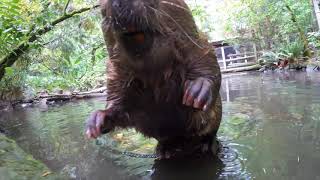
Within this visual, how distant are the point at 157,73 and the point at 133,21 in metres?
0.55

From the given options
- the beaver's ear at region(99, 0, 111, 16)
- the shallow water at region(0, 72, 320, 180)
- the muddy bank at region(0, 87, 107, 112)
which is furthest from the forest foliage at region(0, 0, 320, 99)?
the beaver's ear at region(99, 0, 111, 16)

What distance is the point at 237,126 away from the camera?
4.28 meters

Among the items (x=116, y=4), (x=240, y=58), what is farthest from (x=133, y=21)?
(x=240, y=58)

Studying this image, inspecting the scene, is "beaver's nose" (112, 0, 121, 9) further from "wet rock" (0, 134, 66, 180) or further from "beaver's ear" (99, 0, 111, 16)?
"wet rock" (0, 134, 66, 180)

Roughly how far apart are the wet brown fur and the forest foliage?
228 cm

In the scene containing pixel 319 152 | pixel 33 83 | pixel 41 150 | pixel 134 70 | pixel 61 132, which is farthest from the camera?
pixel 33 83

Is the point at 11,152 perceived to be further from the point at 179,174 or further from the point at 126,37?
the point at 126,37

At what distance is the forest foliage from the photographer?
22.7ft

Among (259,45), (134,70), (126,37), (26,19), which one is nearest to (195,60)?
(134,70)

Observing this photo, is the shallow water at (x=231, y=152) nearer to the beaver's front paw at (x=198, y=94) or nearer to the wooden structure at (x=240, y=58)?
the beaver's front paw at (x=198, y=94)

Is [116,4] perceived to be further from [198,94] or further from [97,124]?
[97,124]

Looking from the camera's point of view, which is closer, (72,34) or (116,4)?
(116,4)

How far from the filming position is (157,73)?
8.46 feet

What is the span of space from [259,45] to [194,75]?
88.5ft
